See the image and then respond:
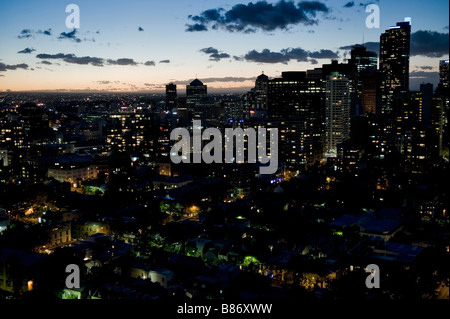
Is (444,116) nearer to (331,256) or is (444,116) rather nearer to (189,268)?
(331,256)

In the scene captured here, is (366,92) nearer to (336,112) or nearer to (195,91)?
(336,112)

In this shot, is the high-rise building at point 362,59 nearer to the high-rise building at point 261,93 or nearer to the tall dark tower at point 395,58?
the tall dark tower at point 395,58

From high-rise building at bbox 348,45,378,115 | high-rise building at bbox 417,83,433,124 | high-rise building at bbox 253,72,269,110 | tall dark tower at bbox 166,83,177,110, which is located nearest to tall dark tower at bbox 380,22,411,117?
high-rise building at bbox 348,45,378,115

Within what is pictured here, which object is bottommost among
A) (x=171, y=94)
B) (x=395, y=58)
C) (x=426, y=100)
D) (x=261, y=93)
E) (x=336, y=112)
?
(x=336, y=112)

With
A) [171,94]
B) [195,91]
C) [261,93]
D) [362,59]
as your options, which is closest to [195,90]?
[195,91]

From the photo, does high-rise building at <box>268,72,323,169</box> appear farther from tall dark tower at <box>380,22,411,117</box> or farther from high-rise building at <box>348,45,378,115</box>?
tall dark tower at <box>380,22,411,117</box>
